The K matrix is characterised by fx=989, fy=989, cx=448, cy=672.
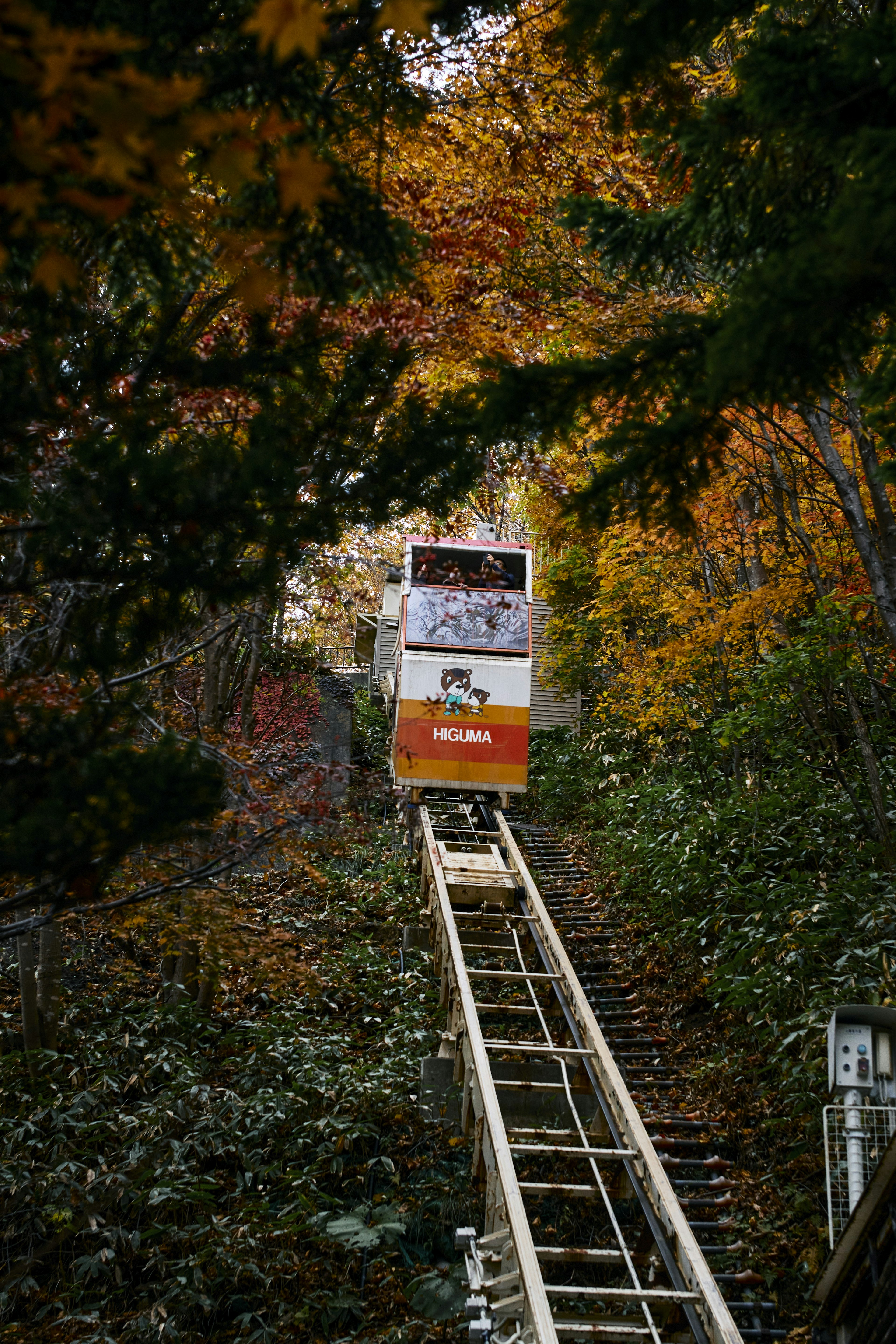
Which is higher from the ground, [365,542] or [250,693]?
[365,542]

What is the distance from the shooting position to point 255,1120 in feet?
26.5

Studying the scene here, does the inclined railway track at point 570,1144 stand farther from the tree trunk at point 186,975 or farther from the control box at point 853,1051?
the tree trunk at point 186,975

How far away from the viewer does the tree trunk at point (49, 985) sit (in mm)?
8305

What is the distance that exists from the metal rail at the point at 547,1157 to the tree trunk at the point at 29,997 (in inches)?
138

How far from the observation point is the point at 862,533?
651 centimetres

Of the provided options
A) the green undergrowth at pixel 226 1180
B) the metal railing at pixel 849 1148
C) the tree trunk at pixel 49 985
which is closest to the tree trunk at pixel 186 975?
the green undergrowth at pixel 226 1180

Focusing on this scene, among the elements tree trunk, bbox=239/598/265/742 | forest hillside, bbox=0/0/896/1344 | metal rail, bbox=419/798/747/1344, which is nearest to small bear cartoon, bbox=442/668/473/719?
forest hillside, bbox=0/0/896/1344

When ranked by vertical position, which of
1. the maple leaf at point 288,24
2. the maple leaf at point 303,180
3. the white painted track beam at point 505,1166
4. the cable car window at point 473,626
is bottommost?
the white painted track beam at point 505,1166

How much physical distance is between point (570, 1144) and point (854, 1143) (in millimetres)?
2314

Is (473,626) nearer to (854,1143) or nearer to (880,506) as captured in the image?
(880,506)

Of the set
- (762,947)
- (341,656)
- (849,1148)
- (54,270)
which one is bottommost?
(849,1148)

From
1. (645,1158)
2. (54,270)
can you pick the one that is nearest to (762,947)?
(645,1158)

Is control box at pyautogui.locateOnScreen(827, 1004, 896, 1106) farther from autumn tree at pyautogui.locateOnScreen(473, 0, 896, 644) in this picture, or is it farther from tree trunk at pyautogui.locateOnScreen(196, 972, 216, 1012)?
tree trunk at pyautogui.locateOnScreen(196, 972, 216, 1012)

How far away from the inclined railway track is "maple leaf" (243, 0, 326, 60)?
4755 millimetres
